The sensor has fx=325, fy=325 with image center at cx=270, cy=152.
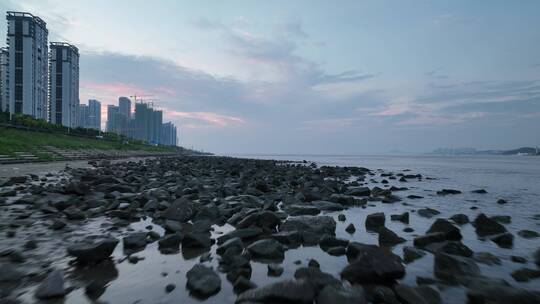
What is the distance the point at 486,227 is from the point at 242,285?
6916 mm

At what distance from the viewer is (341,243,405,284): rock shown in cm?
481

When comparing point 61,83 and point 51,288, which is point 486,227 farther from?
point 61,83

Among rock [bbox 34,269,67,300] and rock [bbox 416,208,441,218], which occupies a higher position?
rock [bbox 34,269,67,300]

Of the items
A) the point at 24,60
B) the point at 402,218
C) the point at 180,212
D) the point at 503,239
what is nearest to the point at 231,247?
the point at 180,212

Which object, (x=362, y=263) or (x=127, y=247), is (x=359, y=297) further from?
(x=127, y=247)

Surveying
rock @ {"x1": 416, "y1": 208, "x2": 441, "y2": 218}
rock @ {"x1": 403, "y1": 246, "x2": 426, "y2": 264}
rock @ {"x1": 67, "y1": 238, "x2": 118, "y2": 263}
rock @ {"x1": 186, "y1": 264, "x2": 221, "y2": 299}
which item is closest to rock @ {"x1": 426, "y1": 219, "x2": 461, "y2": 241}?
rock @ {"x1": 403, "y1": 246, "x2": 426, "y2": 264}

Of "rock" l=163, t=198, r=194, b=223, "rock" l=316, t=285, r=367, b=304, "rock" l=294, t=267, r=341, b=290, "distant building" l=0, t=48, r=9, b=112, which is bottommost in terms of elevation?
"rock" l=294, t=267, r=341, b=290

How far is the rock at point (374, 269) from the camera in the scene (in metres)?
4.81

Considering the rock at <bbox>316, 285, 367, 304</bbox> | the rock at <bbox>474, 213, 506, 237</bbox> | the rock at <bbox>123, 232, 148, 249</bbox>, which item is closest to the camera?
the rock at <bbox>316, 285, 367, 304</bbox>

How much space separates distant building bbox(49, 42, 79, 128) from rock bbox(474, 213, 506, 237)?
13310cm

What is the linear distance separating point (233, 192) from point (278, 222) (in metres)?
6.00

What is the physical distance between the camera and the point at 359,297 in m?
3.96

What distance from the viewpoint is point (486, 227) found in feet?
27.0

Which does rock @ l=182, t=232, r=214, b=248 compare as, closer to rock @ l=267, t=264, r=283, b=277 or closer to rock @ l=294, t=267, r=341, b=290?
rock @ l=267, t=264, r=283, b=277
